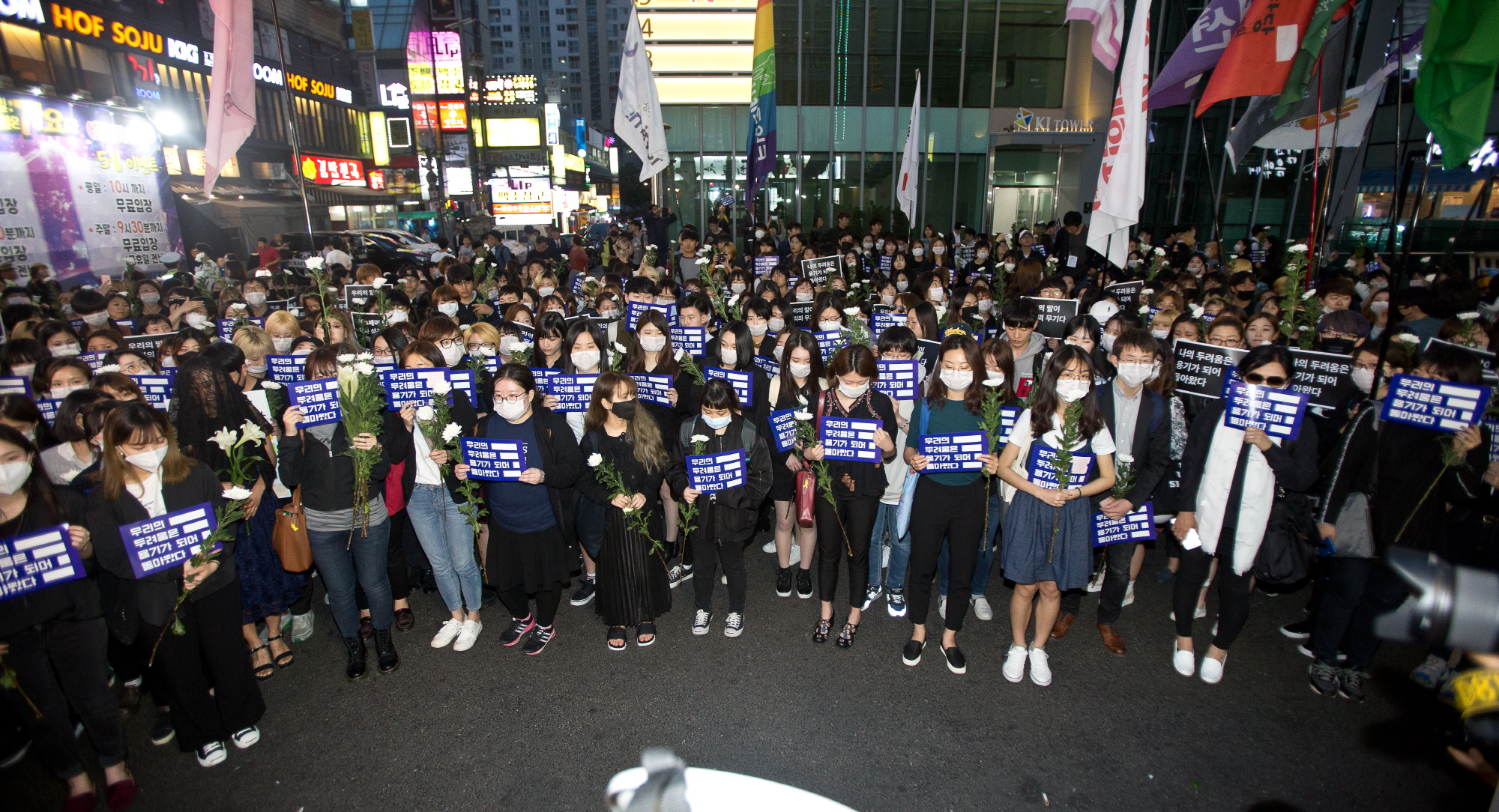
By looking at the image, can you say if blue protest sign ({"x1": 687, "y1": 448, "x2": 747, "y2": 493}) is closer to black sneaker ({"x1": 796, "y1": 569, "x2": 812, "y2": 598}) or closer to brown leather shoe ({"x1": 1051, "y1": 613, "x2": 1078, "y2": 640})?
black sneaker ({"x1": 796, "y1": 569, "x2": 812, "y2": 598})

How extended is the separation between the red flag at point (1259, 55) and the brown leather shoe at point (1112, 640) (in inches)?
237

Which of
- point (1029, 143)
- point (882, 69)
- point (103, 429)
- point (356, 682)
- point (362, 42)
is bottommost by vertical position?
point (356, 682)

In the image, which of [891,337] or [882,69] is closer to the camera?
[891,337]

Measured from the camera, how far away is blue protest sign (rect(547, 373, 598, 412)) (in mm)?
5504

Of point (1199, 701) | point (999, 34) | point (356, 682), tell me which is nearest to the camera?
point (1199, 701)

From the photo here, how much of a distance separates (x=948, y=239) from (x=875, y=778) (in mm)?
17003

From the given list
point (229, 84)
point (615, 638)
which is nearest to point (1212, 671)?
point (615, 638)

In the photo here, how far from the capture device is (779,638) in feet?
17.0

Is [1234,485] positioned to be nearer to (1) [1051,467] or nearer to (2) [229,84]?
(1) [1051,467]

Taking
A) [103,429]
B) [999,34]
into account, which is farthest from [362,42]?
[103,429]

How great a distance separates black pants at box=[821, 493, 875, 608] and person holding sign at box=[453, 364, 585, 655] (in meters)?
1.81

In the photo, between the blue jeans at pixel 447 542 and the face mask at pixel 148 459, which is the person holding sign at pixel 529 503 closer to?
the blue jeans at pixel 447 542

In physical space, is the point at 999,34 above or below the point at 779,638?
above

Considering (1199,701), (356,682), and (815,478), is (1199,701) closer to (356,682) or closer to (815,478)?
(815,478)
